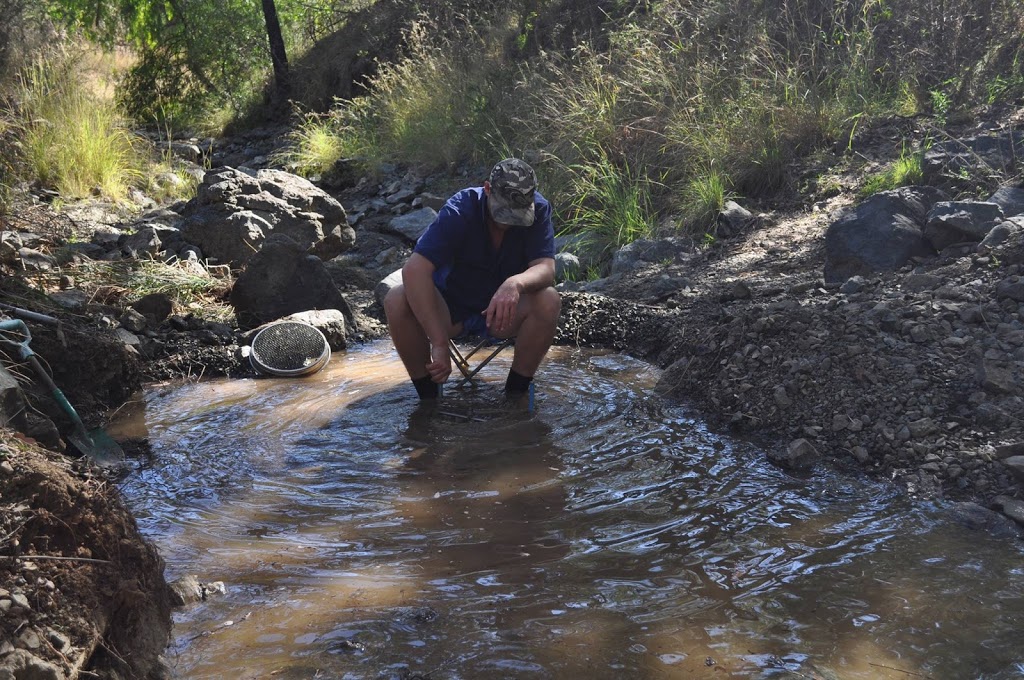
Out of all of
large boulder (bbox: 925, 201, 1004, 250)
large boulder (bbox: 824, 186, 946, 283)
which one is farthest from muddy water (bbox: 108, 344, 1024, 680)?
large boulder (bbox: 925, 201, 1004, 250)

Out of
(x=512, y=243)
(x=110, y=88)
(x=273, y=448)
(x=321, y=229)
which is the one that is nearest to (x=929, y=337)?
(x=512, y=243)

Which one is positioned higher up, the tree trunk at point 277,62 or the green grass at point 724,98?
the tree trunk at point 277,62

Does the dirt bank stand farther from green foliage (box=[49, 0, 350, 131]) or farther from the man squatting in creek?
green foliage (box=[49, 0, 350, 131])

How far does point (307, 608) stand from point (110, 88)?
603 inches

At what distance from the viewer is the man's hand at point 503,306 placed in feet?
12.7

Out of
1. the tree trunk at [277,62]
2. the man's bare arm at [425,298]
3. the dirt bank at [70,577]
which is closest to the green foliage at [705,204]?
the man's bare arm at [425,298]

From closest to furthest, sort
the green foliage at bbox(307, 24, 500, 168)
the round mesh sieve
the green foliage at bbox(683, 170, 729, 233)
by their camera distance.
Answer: the round mesh sieve
the green foliage at bbox(683, 170, 729, 233)
the green foliage at bbox(307, 24, 500, 168)

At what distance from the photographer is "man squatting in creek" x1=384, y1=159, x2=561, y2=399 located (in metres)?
4.02

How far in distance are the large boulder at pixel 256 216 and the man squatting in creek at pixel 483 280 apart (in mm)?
2652

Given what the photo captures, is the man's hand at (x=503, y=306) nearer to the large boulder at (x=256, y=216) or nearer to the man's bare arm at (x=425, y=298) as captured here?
the man's bare arm at (x=425, y=298)

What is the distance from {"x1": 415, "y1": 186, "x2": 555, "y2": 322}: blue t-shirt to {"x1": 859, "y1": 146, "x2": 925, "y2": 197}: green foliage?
3.19 m

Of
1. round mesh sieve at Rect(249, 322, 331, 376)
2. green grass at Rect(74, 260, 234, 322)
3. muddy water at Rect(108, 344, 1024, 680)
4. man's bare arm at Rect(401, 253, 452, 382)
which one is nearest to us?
muddy water at Rect(108, 344, 1024, 680)

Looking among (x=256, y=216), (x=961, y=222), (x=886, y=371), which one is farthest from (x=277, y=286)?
(x=961, y=222)

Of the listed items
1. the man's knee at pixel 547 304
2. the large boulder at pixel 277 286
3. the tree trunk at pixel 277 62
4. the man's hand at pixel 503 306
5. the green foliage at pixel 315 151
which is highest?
the tree trunk at pixel 277 62
